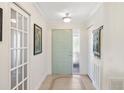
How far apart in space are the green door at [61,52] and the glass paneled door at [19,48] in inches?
135

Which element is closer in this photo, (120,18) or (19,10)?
(19,10)

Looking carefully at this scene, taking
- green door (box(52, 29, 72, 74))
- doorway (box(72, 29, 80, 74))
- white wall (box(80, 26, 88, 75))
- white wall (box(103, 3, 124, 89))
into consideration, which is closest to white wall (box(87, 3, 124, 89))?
white wall (box(103, 3, 124, 89))

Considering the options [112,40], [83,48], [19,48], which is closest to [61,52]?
[83,48]

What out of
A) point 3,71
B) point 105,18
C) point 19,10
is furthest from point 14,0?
point 105,18

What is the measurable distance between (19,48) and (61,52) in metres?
4.05

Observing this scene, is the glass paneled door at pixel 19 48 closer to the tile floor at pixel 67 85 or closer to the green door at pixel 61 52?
the tile floor at pixel 67 85

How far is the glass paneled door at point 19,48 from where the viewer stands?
2.36 metres

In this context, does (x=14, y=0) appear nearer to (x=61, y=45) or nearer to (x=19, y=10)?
(x=19, y=10)

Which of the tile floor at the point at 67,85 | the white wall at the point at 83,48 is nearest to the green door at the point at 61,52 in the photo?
the white wall at the point at 83,48

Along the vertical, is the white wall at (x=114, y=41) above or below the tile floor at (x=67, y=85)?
above

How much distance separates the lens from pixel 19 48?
2.68 meters

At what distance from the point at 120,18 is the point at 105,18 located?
304 millimetres

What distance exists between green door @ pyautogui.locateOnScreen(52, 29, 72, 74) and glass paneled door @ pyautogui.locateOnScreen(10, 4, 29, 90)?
135 inches

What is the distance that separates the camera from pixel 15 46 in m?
2.46
